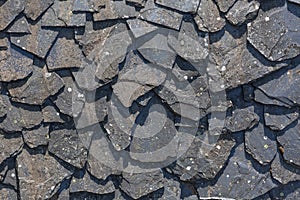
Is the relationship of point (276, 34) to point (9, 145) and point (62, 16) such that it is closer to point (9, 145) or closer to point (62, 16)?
point (62, 16)

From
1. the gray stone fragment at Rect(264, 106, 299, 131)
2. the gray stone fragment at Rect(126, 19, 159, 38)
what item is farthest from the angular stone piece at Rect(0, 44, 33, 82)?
the gray stone fragment at Rect(264, 106, 299, 131)

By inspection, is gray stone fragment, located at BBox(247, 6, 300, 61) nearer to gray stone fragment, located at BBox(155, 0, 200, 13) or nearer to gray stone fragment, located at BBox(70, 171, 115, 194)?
gray stone fragment, located at BBox(155, 0, 200, 13)

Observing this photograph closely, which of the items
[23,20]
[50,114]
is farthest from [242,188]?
[23,20]

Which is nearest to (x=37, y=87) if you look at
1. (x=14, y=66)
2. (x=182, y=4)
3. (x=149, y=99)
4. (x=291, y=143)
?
(x=14, y=66)

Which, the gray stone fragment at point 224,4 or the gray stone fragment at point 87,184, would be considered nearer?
the gray stone fragment at point 224,4

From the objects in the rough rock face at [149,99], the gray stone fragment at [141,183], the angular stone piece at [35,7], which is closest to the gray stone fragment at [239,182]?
the rough rock face at [149,99]

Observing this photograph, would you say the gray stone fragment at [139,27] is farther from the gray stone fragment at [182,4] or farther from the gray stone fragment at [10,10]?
the gray stone fragment at [10,10]

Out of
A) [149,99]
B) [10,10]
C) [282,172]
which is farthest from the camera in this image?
[282,172]
